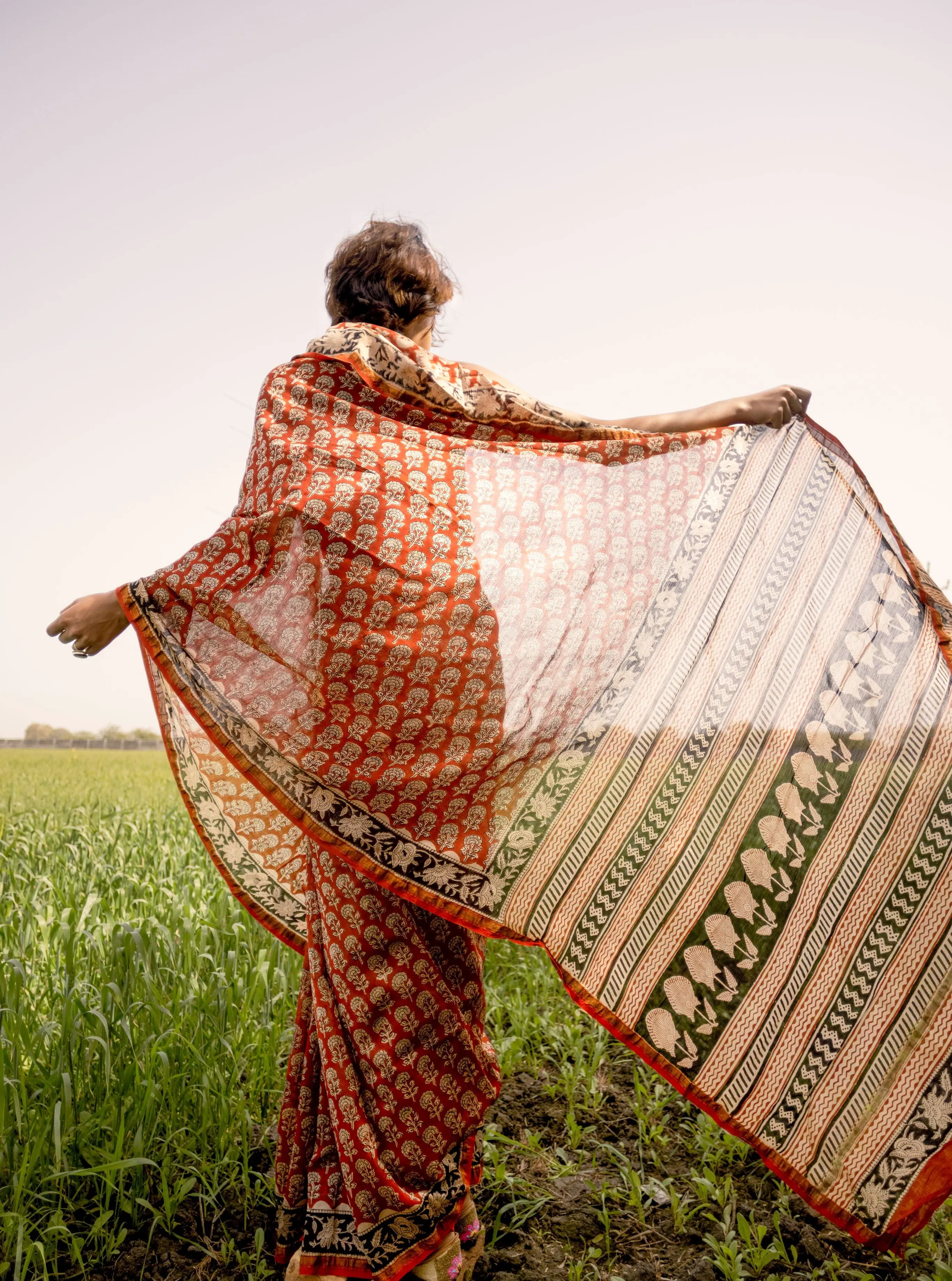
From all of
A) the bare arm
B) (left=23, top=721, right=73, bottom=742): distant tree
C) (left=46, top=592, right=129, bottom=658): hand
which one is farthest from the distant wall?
the bare arm

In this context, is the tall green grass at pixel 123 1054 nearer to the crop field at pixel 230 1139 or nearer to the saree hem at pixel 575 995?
the crop field at pixel 230 1139

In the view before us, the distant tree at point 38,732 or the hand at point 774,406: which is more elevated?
the hand at point 774,406

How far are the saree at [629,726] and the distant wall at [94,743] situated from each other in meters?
2.40

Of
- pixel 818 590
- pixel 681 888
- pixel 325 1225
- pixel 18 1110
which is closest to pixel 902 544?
pixel 818 590

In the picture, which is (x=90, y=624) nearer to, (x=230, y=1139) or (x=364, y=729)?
(x=364, y=729)

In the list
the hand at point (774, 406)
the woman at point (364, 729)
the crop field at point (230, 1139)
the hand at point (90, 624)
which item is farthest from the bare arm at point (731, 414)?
the crop field at point (230, 1139)

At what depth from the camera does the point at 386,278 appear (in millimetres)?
Answer: 1924

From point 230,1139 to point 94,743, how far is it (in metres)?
3.03

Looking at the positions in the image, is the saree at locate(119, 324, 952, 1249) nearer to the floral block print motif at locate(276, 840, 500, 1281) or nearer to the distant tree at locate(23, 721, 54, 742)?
the floral block print motif at locate(276, 840, 500, 1281)

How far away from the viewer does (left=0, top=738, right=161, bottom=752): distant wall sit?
4004 millimetres

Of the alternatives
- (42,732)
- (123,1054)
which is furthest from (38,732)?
(123,1054)

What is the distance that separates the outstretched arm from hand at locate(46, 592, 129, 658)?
1.17m

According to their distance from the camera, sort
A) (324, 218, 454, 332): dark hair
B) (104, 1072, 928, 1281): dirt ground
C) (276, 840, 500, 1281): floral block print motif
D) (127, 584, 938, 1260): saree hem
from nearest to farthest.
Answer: (127, 584, 938, 1260): saree hem < (276, 840, 500, 1281): floral block print motif < (104, 1072, 928, 1281): dirt ground < (324, 218, 454, 332): dark hair

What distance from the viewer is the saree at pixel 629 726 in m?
1.51
